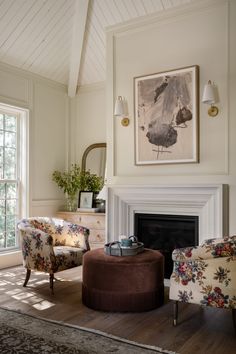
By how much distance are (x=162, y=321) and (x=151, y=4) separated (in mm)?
3537

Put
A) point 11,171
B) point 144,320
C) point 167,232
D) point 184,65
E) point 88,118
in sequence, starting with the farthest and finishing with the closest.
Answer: point 88,118, point 11,171, point 167,232, point 184,65, point 144,320

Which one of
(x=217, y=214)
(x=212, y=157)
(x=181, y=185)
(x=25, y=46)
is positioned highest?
(x=25, y=46)

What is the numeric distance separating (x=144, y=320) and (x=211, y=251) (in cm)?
86

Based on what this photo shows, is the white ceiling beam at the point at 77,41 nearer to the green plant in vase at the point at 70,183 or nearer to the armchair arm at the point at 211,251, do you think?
the green plant in vase at the point at 70,183

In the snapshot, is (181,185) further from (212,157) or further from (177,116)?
(177,116)

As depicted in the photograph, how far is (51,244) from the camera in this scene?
3.83 meters

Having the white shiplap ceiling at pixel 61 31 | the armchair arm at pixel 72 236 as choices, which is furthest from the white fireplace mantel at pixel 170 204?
the white shiplap ceiling at pixel 61 31

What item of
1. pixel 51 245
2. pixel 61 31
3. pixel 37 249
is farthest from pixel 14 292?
pixel 61 31

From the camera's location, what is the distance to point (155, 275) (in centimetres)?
338

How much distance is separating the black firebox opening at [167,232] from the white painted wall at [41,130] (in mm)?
1859

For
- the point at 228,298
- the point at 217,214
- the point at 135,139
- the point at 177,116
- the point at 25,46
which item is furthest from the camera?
the point at 25,46

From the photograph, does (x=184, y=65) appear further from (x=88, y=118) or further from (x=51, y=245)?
(x=51, y=245)

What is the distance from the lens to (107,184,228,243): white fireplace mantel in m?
3.80

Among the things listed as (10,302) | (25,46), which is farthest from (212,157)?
(25,46)
